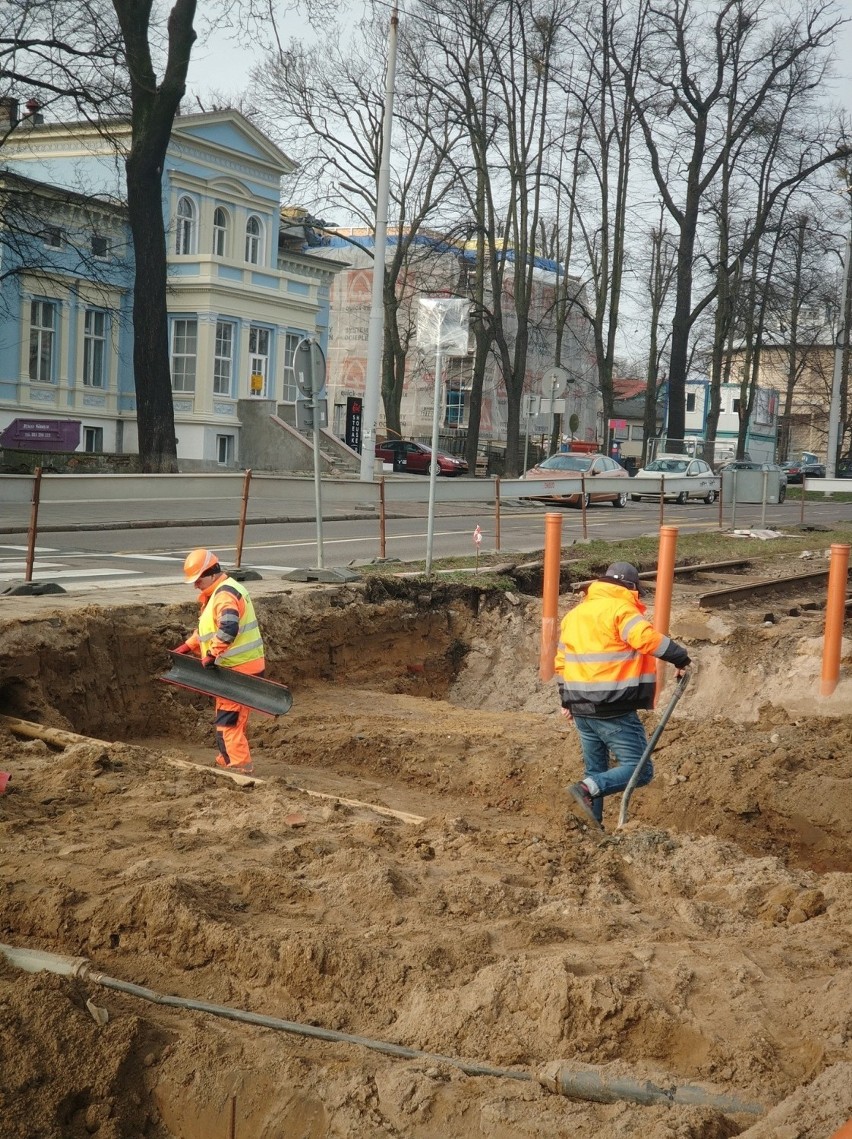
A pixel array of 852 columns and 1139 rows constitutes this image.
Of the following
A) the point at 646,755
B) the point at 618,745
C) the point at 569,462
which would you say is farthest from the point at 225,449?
the point at 646,755

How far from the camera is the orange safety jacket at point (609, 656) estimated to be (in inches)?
280

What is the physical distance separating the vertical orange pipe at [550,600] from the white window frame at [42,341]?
2864cm

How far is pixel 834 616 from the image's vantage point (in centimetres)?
1020

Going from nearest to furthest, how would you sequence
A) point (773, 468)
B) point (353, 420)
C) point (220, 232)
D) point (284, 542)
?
point (284, 542) → point (773, 468) → point (220, 232) → point (353, 420)

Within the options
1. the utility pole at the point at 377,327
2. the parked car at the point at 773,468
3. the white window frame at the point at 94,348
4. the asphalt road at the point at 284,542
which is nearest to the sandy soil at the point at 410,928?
the asphalt road at the point at 284,542

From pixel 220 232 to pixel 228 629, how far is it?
3843 centimetres

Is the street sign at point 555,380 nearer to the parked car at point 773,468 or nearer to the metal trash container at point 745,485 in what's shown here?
the parked car at point 773,468

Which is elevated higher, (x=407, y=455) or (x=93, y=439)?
(x=93, y=439)

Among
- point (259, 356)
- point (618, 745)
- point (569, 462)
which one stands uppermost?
point (259, 356)

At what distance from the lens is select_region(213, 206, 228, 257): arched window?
4350 cm

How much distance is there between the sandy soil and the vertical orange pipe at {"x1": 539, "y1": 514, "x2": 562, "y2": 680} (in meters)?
2.50

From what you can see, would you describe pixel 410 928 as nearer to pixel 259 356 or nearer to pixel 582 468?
pixel 582 468

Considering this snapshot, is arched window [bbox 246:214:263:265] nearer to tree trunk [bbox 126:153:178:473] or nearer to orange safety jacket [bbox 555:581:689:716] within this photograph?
tree trunk [bbox 126:153:178:473]

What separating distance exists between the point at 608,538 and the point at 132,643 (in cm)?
1301
